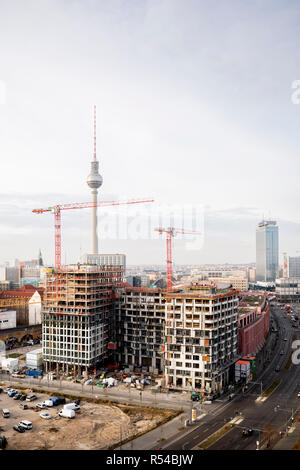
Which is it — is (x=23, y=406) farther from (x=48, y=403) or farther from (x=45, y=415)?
(x=45, y=415)

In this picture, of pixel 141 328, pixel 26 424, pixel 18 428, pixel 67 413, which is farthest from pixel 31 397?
pixel 141 328

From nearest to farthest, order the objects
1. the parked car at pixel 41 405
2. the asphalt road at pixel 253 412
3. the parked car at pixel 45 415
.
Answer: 1. the asphalt road at pixel 253 412
2. the parked car at pixel 45 415
3. the parked car at pixel 41 405

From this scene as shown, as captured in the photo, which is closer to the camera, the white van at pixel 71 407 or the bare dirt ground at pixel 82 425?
the bare dirt ground at pixel 82 425

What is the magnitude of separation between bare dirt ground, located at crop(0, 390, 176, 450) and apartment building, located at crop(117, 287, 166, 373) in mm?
18678

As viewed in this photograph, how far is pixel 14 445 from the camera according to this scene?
4500 cm

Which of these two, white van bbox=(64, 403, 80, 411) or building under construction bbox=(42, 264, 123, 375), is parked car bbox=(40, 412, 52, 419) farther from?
building under construction bbox=(42, 264, 123, 375)

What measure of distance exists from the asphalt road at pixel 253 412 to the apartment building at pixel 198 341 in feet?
16.8

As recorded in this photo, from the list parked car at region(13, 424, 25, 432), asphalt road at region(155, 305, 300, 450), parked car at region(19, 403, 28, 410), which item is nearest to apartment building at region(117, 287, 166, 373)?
asphalt road at region(155, 305, 300, 450)

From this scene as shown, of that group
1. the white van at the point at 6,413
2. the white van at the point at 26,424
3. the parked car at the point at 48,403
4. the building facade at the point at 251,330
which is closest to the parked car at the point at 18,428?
the white van at the point at 26,424

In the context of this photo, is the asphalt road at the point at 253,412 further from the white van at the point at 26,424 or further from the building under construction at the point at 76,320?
the building under construction at the point at 76,320

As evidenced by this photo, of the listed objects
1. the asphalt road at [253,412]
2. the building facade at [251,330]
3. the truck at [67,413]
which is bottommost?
the asphalt road at [253,412]

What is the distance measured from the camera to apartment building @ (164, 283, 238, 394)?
63625 mm

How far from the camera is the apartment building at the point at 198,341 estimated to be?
2505 inches

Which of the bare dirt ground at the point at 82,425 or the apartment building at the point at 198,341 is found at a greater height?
the apartment building at the point at 198,341
